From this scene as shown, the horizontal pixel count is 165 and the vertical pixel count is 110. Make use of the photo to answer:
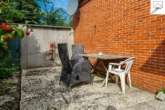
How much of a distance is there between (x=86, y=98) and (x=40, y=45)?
19.2 ft

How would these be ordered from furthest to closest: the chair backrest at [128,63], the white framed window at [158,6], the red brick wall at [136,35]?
the chair backrest at [128,63] < the red brick wall at [136,35] < the white framed window at [158,6]

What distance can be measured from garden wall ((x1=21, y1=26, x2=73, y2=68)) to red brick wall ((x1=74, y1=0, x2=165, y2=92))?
10.4 feet

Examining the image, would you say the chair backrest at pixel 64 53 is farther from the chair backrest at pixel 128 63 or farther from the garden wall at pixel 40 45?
the garden wall at pixel 40 45

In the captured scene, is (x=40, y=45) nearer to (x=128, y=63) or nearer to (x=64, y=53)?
(x=64, y=53)

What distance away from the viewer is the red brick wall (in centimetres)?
437

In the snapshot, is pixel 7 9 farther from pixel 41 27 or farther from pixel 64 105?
pixel 41 27

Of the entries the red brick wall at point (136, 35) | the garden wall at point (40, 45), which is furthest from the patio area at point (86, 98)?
the garden wall at point (40, 45)

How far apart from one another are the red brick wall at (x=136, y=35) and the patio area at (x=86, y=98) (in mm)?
450

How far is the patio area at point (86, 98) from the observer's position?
150 inches

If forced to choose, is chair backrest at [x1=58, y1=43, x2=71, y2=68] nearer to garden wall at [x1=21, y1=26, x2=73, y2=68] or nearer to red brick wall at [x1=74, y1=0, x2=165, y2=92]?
red brick wall at [x1=74, y1=0, x2=165, y2=92]

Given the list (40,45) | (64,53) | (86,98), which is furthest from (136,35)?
(40,45)

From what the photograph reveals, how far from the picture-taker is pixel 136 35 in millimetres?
5000

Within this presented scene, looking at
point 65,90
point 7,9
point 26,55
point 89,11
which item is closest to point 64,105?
point 65,90

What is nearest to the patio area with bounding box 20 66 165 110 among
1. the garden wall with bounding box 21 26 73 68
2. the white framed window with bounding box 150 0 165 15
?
the white framed window with bounding box 150 0 165 15
